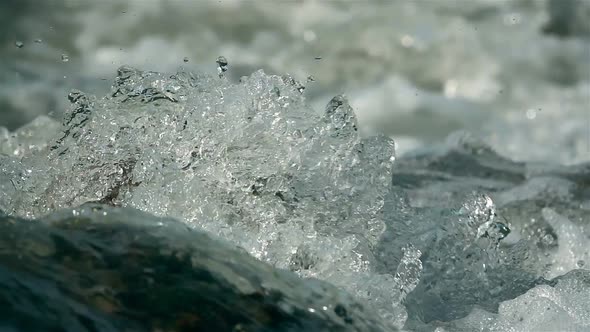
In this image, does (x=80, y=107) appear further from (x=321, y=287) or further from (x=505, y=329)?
(x=505, y=329)

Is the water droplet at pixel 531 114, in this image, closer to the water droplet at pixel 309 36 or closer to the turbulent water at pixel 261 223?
the water droplet at pixel 309 36

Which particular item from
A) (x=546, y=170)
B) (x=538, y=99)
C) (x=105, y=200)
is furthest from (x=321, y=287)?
(x=538, y=99)

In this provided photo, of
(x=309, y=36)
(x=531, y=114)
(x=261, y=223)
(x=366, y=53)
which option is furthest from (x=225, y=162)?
(x=309, y=36)

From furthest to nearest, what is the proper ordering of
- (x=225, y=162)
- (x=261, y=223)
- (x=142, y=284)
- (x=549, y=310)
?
(x=225, y=162) < (x=261, y=223) < (x=549, y=310) < (x=142, y=284)

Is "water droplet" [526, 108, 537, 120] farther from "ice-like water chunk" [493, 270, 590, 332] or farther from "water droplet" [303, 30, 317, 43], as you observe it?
"ice-like water chunk" [493, 270, 590, 332]

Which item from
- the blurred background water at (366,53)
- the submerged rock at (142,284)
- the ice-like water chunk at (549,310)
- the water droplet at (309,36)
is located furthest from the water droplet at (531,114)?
the submerged rock at (142,284)

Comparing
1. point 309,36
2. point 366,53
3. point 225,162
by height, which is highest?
point 225,162

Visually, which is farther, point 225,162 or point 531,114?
point 531,114

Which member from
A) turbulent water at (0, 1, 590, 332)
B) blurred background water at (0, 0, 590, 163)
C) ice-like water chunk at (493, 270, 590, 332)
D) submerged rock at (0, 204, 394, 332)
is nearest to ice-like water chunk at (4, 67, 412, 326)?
turbulent water at (0, 1, 590, 332)

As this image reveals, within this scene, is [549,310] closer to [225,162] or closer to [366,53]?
[225,162]
